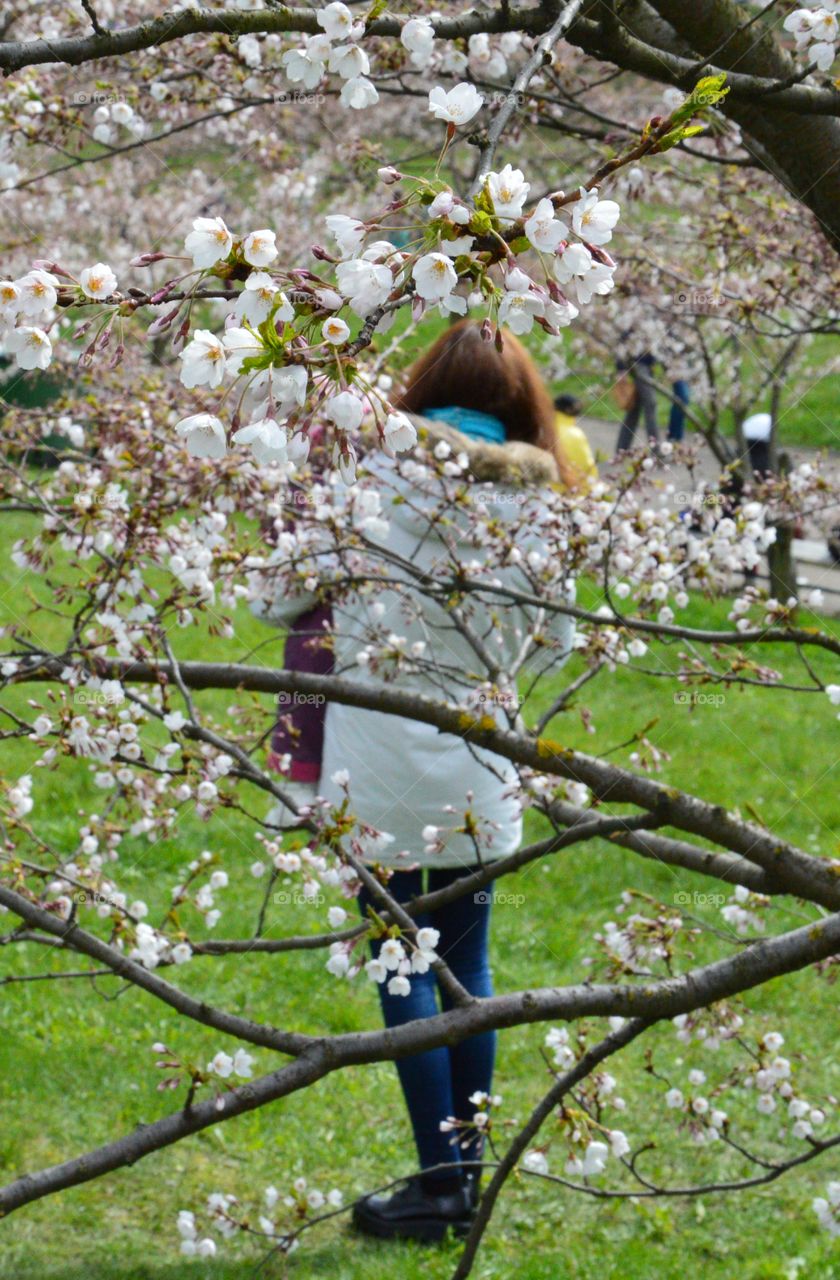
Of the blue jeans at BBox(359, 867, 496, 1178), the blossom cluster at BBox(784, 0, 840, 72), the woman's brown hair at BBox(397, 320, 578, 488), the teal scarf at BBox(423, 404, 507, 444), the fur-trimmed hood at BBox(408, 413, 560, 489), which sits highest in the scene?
the woman's brown hair at BBox(397, 320, 578, 488)

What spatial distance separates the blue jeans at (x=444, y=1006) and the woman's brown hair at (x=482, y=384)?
3.78ft

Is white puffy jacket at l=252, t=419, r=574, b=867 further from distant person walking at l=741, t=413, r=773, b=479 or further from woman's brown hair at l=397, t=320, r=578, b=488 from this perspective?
distant person walking at l=741, t=413, r=773, b=479

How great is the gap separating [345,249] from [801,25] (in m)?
1.47

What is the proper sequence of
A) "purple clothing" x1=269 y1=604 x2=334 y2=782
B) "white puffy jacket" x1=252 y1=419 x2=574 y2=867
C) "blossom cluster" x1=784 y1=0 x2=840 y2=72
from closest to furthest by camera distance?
"blossom cluster" x1=784 y1=0 x2=840 y2=72, "white puffy jacket" x1=252 y1=419 x2=574 y2=867, "purple clothing" x1=269 y1=604 x2=334 y2=782

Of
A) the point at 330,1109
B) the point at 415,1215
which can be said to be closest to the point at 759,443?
the point at 330,1109

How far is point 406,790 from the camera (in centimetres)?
354

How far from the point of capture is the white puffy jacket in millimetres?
3473

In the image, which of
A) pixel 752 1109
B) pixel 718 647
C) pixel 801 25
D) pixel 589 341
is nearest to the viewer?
pixel 801 25

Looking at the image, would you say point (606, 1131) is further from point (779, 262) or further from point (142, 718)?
point (779, 262)

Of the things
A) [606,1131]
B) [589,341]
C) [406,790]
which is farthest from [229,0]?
[589,341]

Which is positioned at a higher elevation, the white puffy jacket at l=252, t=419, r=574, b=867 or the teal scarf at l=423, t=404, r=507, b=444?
the teal scarf at l=423, t=404, r=507, b=444

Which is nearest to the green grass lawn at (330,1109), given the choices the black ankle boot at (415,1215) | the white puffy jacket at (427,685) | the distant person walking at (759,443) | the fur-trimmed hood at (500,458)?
the black ankle boot at (415,1215)

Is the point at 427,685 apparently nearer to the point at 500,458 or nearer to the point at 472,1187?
the point at 500,458

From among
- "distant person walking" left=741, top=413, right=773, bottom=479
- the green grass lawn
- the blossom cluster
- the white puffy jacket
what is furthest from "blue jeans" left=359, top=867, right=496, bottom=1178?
"distant person walking" left=741, top=413, right=773, bottom=479
